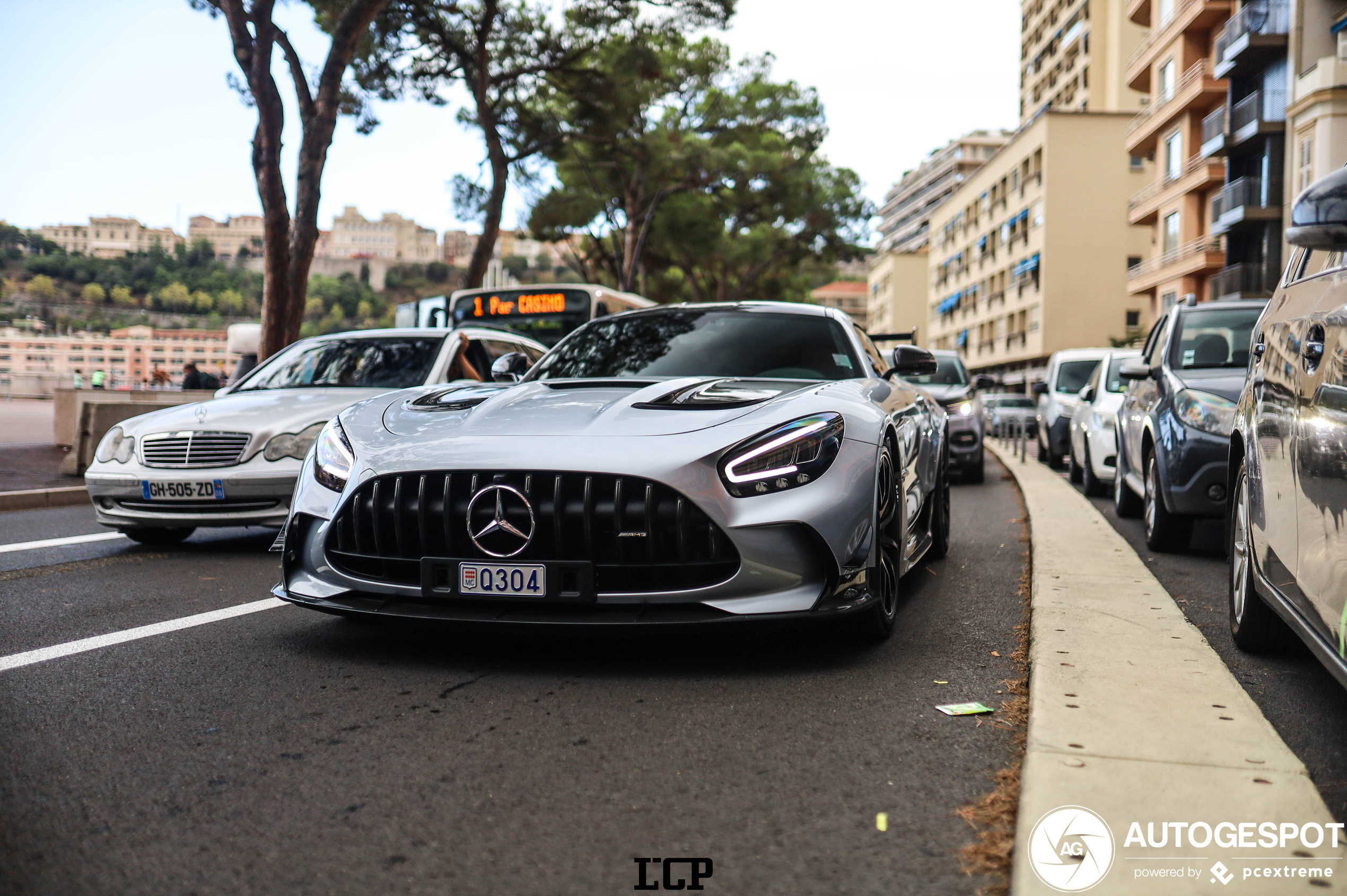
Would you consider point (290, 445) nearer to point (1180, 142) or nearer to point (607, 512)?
point (607, 512)

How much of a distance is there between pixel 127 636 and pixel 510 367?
2203 millimetres

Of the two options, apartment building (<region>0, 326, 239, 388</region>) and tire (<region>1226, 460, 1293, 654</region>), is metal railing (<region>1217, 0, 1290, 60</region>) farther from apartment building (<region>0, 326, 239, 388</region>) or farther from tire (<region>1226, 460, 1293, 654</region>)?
tire (<region>1226, 460, 1293, 654</region>)

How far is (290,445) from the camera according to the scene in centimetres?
708

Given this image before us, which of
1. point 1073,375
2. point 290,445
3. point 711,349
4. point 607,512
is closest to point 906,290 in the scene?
point 1073,375

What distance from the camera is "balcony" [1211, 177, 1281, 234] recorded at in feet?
115

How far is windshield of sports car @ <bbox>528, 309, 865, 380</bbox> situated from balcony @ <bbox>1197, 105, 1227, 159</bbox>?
117ft

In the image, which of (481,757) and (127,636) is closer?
(481,757)

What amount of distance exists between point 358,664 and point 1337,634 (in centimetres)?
292

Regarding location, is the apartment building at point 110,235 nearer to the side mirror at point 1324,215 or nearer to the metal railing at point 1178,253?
the metal railing at point 1178,253

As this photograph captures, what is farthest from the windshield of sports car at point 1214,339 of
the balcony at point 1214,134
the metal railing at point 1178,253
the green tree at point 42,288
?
the green tree at point 42,288

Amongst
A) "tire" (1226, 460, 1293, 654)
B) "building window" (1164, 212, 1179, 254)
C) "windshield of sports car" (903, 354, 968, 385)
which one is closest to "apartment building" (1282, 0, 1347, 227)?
"building window" (1164, 212, 1179, 254)

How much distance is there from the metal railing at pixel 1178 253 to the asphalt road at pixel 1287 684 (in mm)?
35594

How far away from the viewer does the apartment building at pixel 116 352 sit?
50.7 metres

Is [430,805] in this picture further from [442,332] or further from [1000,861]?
[442,332]
